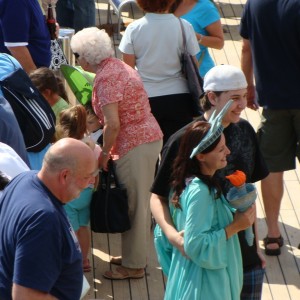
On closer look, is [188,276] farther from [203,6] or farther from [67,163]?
[203,6]

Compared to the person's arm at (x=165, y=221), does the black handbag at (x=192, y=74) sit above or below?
below

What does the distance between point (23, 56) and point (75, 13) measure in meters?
3.14

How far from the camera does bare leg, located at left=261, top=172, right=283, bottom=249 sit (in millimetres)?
6324

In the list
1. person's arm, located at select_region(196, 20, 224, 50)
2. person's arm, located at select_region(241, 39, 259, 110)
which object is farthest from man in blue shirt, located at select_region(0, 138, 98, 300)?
person's arm, located at select_region(196, 20, 224, 50)

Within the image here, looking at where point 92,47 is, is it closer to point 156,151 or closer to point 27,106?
point 27,106

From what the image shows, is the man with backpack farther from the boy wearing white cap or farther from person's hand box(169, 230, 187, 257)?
person's hand box(169, 230, 187, 257)

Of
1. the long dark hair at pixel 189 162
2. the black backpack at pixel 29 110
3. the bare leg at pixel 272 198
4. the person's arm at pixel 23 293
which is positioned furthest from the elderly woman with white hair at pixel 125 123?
the person's arm at pixel 23 293

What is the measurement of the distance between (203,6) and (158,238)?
9.05ft

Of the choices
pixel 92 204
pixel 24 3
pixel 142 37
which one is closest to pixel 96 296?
pixel 92 204

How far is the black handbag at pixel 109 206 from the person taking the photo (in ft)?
18.8

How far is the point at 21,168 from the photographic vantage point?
4328 millimetres

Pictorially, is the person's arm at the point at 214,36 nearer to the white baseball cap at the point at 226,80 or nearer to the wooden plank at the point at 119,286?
the wooden plank at the point at 119,286

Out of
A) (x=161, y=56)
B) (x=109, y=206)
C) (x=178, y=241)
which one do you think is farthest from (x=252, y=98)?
(x=178, y=241)

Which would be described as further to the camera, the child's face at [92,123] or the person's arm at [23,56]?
the person's arm at [23,56]
